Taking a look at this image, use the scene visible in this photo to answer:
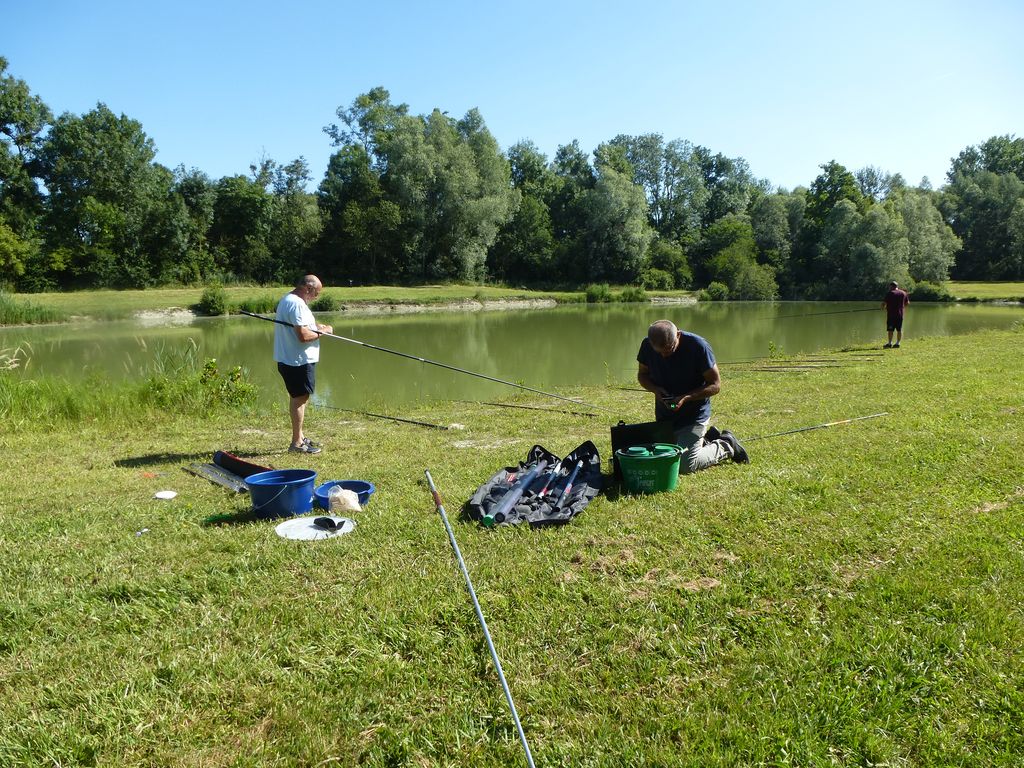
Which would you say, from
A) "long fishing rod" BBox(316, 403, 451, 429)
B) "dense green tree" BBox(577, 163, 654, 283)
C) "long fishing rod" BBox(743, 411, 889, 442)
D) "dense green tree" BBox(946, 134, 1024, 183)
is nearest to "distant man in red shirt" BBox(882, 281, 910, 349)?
"long fishing rod" BBox(743, 411, 889, 442)

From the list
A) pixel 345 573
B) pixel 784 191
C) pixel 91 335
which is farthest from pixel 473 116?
pixel 345 573

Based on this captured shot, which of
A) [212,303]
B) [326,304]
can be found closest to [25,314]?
[212,303]

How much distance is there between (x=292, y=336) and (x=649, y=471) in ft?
12.8

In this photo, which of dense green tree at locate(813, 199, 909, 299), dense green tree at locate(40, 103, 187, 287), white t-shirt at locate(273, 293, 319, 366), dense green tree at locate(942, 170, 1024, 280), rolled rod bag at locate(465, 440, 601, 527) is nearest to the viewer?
rolled rod bag at locate(465, 440, 601, 527)

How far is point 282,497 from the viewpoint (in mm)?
4410

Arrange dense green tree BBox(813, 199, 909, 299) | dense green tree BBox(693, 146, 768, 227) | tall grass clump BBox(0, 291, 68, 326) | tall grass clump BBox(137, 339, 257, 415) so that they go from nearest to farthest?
tall grass clump BBox(137, 339, 257, 415)
tall grass clump BBox(0, 291, 68, 326)
dense green tree BBox(813, 199, 909, 299)
dense green tree BBox(693, 146, 768, 227)

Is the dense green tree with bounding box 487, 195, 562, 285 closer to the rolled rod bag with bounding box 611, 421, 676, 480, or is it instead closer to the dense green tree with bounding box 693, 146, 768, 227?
the dense green tree with bounding box 693, 146, 768, 227

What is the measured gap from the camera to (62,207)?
3953 centimetres

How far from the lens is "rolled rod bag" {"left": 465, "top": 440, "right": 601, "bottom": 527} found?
4.20 m

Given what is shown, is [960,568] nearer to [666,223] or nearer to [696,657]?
[696,657]

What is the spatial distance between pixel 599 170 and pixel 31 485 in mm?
61066

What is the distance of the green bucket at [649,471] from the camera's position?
4633mm

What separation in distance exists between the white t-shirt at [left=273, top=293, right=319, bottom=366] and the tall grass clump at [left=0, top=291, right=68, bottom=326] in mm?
24986

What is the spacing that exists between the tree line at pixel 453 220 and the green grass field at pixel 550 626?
39.4 metres
